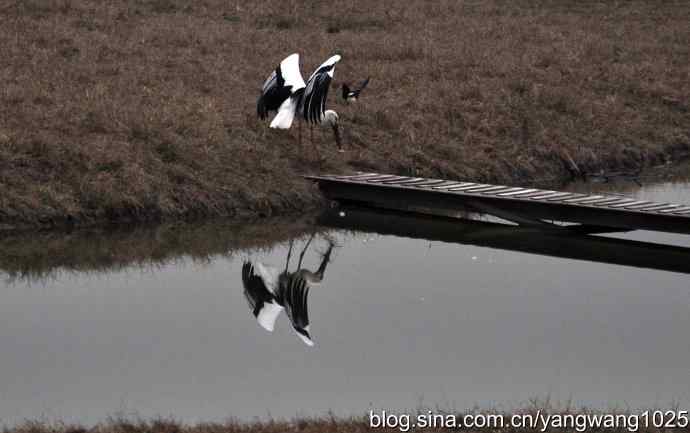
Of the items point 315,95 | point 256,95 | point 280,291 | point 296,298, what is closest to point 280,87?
point 315,95

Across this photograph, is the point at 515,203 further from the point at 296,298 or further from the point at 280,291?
the point at 296,298

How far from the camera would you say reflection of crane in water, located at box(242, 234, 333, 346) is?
1227 cm

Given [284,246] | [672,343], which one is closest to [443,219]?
[284,246]

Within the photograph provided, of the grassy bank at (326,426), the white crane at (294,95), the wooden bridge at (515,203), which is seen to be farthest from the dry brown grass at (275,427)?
the white crane at (294,95)

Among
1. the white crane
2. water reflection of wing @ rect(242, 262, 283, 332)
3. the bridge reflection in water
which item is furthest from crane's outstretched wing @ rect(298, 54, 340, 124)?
water reflection of wing @ rect(242, 262, 283, 332)

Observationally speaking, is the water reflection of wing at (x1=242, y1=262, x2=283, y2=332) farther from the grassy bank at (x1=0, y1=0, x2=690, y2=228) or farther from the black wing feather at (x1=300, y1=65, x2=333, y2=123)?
the black wing feather at (x1=300, y1=65, x2=333, y2=123)

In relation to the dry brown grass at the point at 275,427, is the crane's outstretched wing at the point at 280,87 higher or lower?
higher

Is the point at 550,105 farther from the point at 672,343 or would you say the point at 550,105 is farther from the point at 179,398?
the point at 179,398

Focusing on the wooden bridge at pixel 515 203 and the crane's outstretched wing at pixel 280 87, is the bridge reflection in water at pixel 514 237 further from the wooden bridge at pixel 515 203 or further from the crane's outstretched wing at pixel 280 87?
the crane's outstretched wing at pixel 280 87

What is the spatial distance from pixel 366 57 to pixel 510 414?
16693 mm

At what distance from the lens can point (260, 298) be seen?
13.2m

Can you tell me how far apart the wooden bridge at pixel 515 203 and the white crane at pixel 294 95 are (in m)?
0.94

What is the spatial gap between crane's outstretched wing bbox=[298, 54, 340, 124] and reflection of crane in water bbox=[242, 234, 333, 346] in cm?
273

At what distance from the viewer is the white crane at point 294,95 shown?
17.6 meters
